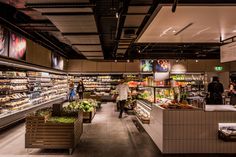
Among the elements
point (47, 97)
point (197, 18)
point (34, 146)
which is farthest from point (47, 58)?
point (197, 18)

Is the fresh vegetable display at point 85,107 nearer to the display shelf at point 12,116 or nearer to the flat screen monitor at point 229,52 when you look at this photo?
the display shelf at point 12,116

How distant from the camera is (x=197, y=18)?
18.1ft

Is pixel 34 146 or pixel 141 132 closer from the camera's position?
pixel 34 146

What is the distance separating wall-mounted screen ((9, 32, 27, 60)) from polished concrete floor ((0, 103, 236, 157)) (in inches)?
94.0

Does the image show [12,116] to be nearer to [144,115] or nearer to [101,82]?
Result: [144,115]

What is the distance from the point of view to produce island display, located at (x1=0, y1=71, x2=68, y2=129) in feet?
25.9

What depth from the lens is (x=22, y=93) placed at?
9617 mm

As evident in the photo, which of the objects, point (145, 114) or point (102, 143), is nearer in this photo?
point (102, 143)

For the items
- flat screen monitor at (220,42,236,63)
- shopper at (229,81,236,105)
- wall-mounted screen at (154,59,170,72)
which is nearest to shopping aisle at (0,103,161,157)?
wall-mounted screen at (154,59,170,72)

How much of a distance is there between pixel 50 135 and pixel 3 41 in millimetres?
3294

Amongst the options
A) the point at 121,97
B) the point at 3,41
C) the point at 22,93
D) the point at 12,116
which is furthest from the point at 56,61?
the point at 3,41

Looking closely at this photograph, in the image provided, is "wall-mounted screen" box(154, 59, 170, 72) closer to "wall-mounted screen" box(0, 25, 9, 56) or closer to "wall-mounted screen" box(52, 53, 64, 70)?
"wall-mounted screen" box(0, 25, 9, 56)

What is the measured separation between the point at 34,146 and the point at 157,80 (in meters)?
4.65

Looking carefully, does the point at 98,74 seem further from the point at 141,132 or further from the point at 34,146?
the point at 34,146
